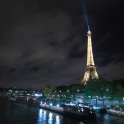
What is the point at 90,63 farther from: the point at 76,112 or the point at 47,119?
the point at 47,119

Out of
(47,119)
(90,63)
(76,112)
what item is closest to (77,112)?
(76,112)

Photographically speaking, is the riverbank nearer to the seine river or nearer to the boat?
the boat

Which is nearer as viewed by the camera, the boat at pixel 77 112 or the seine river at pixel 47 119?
the seine river at pixel 47 119

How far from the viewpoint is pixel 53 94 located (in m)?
127

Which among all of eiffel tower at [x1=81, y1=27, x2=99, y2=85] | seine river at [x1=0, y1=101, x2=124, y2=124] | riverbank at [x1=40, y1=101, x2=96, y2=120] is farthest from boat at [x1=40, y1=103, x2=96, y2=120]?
eiffel tower at [x1=81, y1=27, x2=99, y2=85]

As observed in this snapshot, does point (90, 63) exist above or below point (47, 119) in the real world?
above

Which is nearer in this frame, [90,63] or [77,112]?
[77,112]

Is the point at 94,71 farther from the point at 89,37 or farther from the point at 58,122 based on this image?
the point at 58,122

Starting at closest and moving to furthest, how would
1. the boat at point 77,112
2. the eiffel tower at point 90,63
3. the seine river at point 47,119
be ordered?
the seine river at point 47,119 < the boat at point 77,112 < the eiffel tower at point 90,63

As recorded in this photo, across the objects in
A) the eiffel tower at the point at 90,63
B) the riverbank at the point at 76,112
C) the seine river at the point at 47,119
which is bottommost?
the seine river at the point at 47,119

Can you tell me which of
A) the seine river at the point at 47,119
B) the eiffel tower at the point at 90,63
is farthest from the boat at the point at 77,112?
the eiffel tower at the point at 90,63

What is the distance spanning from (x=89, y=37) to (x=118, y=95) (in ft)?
173

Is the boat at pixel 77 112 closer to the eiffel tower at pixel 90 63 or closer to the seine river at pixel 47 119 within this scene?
the seine river at pixel 47 119

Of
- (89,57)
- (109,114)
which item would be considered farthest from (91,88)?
(89,57)
